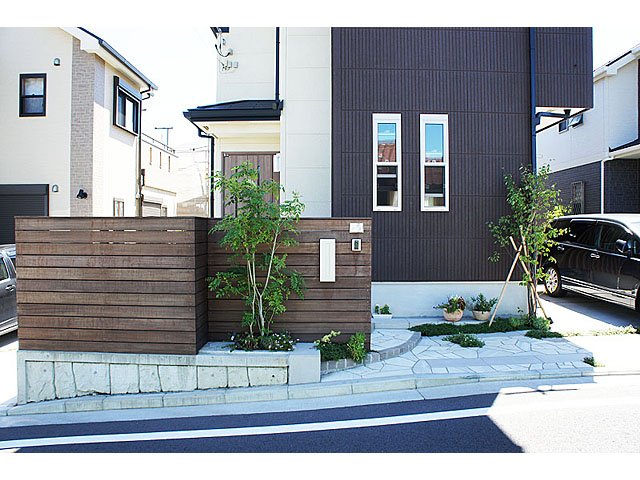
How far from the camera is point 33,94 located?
42.2 feet

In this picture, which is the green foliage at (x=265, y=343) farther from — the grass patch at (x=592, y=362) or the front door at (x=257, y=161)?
the front door at (x=257, y=161)

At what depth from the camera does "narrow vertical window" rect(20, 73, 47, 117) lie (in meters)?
12.8

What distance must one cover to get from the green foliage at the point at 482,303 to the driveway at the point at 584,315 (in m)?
0.96

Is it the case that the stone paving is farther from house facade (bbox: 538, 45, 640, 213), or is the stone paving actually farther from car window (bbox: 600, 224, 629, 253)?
house facade (bbox: 538, 45, 640, 213)

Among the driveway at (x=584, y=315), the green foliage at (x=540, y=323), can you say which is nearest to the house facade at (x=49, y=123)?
the green foliage at (x=540, y=323)

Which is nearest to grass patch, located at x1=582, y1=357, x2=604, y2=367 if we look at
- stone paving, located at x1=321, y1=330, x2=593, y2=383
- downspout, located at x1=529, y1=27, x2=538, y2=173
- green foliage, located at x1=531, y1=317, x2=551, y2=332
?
stone paving, located at x1=321, y1=330, x2=593, y2=383

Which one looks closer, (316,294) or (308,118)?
(316,294)

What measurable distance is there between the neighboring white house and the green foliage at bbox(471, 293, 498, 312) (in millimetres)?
13000

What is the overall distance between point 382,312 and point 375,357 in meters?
2.04

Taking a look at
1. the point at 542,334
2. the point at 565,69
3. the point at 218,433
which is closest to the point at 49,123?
the point at 218,433

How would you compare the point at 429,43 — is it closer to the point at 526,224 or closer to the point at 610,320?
the point at 526,224

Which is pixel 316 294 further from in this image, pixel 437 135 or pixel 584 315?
pixel 584 315
